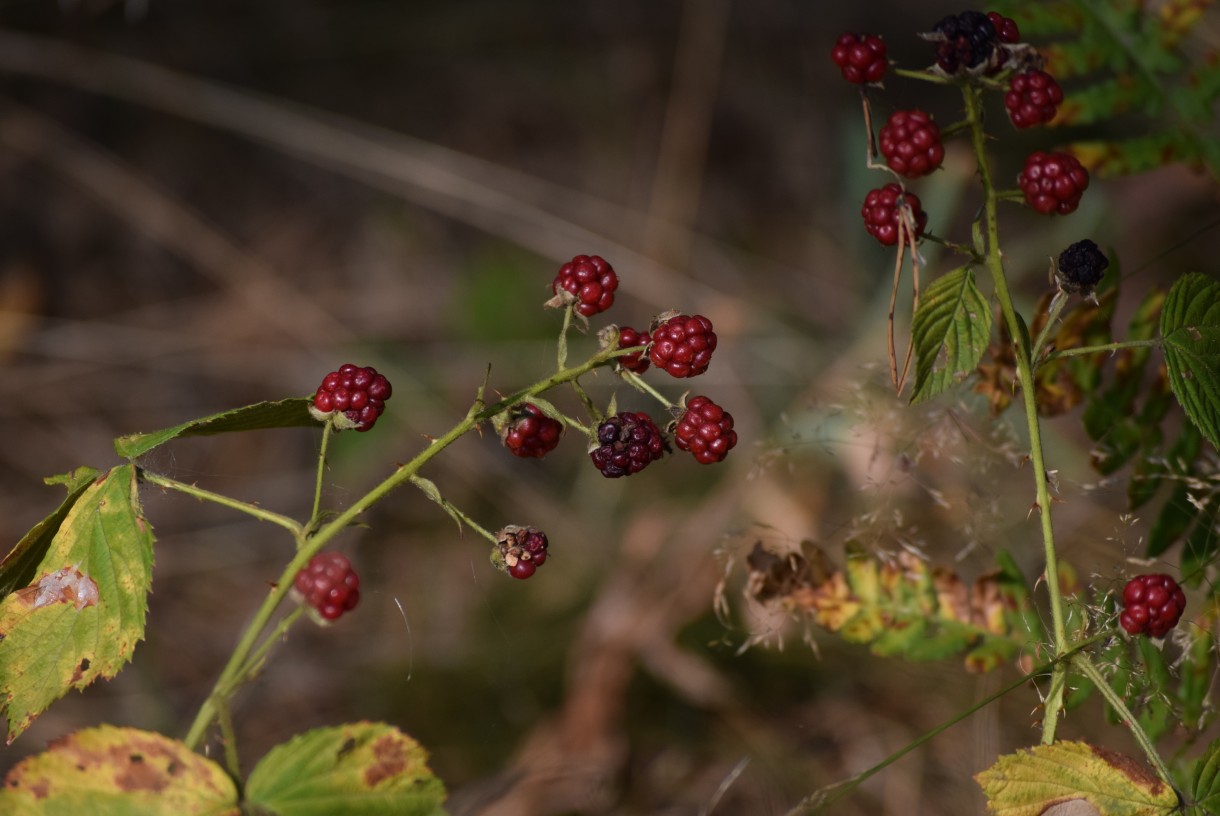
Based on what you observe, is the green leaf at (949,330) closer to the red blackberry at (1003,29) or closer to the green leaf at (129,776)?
the red blackberry at (1003,29)

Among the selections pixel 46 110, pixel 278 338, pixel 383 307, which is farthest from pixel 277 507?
pixel 46 110

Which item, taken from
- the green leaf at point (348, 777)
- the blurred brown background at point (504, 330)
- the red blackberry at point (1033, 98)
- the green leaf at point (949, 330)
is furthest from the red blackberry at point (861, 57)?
the green leaf at point (348, 777)

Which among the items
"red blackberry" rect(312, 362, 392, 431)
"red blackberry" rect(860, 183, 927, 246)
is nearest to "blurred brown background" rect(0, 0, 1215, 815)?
"red blackberry" rect(860, 183, 927, 246)

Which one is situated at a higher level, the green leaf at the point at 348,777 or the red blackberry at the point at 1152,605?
the red blackberry at the point at 1152,605

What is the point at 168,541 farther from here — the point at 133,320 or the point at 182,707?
the point at 133,320

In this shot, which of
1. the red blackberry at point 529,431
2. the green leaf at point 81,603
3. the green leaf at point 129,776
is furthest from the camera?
the red blackberry at point 529,431

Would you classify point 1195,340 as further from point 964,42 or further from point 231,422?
point 231,422

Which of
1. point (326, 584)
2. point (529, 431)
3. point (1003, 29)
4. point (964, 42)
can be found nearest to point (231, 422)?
point (326, 584)
